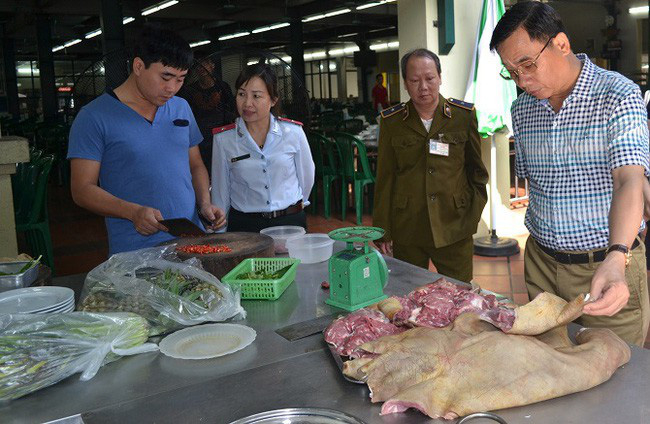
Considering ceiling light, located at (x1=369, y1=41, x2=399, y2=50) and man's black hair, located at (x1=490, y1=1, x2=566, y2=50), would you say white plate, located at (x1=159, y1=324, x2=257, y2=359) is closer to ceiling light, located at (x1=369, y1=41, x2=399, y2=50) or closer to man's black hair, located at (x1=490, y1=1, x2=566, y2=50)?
man's black hair, located at (x1=490, y1=1, x2=566, y2=50)

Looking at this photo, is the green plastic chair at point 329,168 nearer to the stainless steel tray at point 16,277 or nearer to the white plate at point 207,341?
the stainless steel tray at point 16,277

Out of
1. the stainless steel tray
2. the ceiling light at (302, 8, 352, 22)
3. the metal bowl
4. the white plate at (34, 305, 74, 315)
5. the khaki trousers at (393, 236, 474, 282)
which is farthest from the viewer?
the ceiling light at (302, 8, 352, 22)

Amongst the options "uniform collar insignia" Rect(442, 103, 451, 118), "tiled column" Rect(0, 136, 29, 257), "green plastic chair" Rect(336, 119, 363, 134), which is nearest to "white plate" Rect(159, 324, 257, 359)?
"uniform collar insignia" Rect(442, 103, 451, 118)

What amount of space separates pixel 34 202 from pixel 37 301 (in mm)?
3501

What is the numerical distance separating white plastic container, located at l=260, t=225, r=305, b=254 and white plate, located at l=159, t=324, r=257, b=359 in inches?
30.1

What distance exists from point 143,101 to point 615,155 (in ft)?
5.88

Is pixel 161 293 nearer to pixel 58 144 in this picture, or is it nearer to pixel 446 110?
pixel 446 110

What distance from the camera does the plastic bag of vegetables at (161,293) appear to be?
1.79 meters

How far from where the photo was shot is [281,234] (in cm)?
264

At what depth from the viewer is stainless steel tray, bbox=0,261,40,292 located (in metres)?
1.99

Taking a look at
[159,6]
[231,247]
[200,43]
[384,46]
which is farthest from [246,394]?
[384,46]

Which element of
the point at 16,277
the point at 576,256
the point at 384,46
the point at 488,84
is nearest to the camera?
the point at 16,277

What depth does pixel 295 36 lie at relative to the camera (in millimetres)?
15312

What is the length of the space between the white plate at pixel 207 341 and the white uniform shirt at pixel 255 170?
55.0 inches
